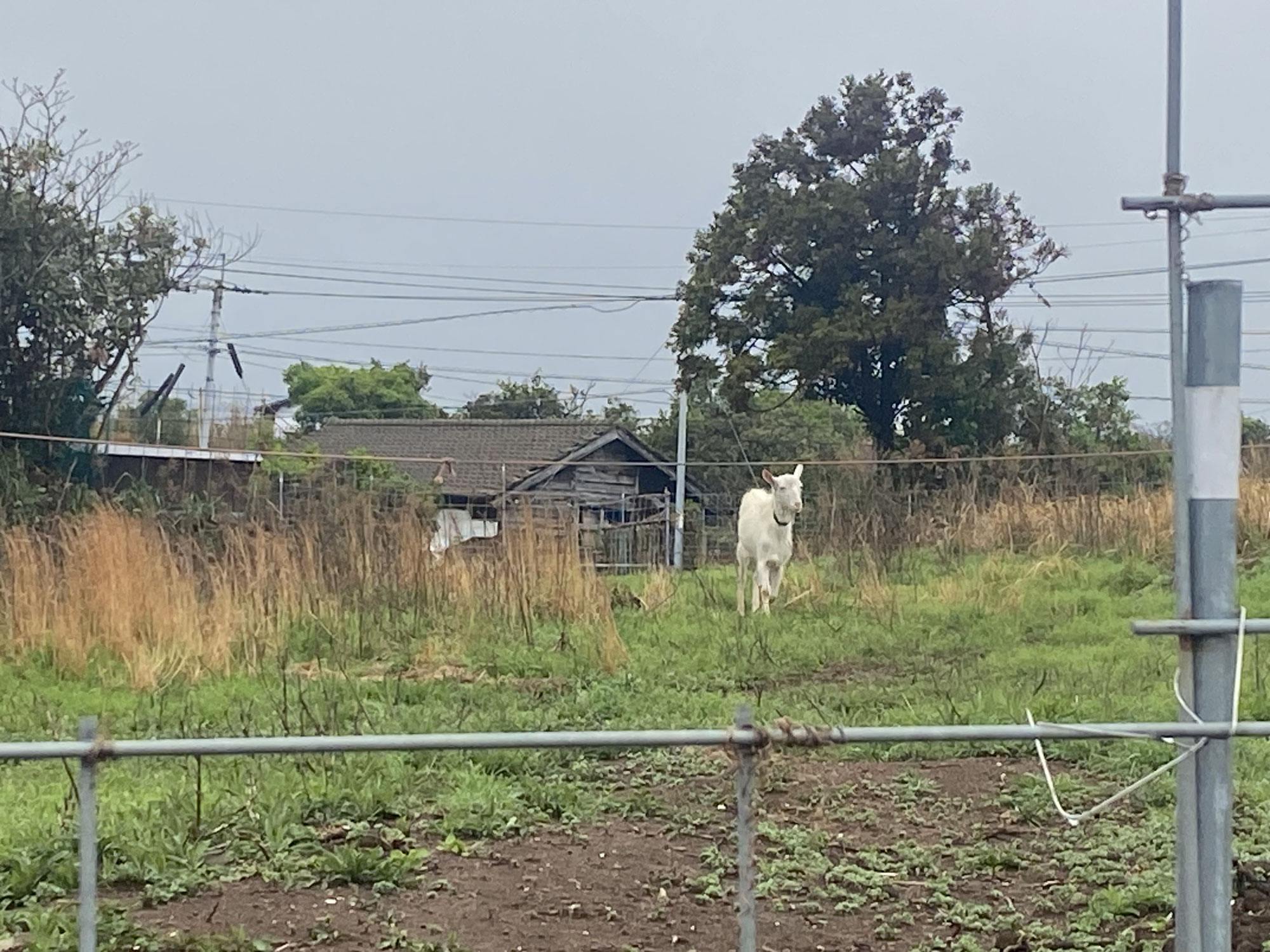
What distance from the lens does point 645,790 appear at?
5.95 metres

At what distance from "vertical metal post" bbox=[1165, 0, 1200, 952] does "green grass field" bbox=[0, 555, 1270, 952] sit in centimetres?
153

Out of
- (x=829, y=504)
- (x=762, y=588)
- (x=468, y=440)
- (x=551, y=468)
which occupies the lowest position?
(x=762, y=588)

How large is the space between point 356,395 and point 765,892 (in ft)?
142

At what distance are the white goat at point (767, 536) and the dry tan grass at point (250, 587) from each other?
2131mm

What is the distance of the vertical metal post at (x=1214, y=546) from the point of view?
8.55 feet

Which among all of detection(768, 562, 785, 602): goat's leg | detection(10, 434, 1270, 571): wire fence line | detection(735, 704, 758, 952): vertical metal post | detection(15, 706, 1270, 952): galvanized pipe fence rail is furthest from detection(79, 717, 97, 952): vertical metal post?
detection(768, 562, 785, 602): goat's leg

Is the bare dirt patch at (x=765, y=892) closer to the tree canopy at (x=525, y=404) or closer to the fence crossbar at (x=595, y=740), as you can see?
the fence crossbar at (x=595, y=740)

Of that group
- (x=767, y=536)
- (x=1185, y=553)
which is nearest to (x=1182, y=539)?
(x=1185, y=553)

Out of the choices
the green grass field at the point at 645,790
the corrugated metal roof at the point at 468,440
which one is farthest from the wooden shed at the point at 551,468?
the green grass field at the point at 645,790

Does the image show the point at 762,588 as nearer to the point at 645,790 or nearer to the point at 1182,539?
the point at 645,790

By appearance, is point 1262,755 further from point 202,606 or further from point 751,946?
point 202,606

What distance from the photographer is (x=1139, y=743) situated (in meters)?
6.29

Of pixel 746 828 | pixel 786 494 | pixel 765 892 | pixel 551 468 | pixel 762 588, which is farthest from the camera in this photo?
pixel 551 468

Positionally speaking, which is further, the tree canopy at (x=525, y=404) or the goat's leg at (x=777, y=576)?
the tree canopy at (x=525, y=404)
